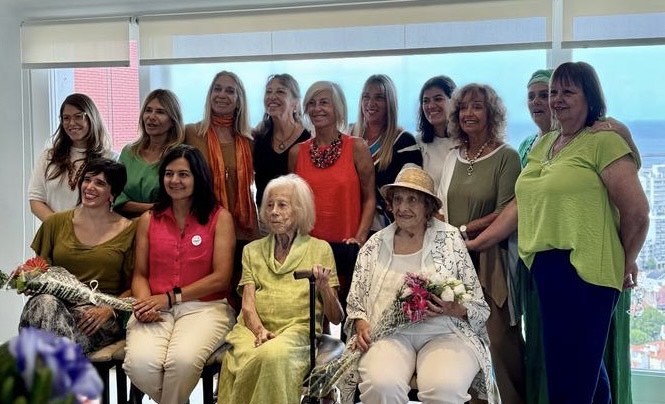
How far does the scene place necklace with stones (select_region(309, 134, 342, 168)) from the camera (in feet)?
10.6

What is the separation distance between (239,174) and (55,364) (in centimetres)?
243

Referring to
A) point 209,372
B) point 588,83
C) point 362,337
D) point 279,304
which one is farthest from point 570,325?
point 209,372

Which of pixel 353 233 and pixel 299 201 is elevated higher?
pixel 299 201

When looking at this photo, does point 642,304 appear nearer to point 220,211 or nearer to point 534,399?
point 534,399

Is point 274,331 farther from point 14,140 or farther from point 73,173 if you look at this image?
point 14,140

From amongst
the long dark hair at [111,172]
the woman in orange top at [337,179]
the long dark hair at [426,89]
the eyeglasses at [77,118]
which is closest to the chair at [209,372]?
the woman in orange top at [337,179]

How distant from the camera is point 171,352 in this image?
9.37ft

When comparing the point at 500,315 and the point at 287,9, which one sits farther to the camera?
the point at 287,9

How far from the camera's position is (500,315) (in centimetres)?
308

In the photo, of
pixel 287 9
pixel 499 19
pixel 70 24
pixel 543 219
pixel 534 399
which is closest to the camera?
pixel 543 219

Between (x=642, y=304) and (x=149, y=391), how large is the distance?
95.7 inches

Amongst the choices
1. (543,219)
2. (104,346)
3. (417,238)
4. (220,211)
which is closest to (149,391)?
(104,346)

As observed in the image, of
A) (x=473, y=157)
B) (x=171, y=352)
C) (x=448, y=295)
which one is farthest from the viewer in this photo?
(x=473, y=157)

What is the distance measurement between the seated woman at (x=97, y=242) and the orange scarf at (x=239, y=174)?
0.42 meters
